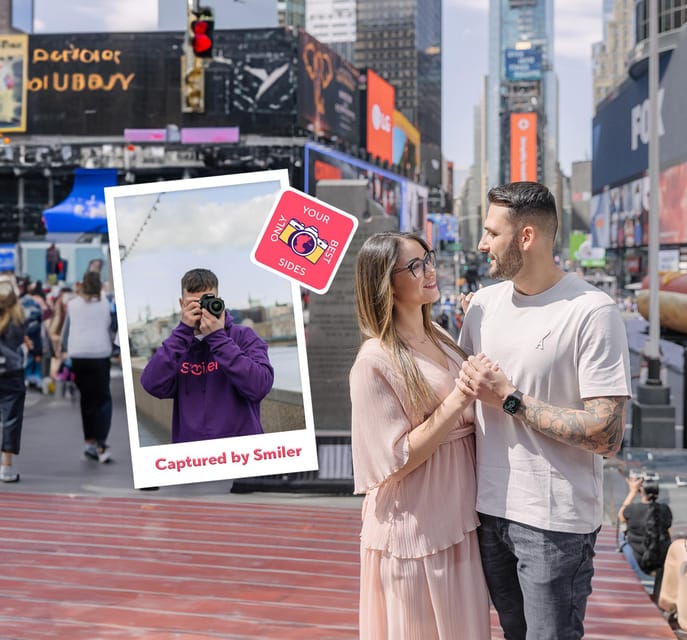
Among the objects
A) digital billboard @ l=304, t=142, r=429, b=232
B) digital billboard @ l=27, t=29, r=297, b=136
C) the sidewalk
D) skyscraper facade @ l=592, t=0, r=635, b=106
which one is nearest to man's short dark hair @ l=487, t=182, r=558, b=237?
the sidewalk

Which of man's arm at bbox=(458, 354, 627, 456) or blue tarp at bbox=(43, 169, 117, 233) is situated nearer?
man's arm at bbox=(458, 354, 627, 456)

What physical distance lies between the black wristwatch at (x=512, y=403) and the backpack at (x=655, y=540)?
15.6 feet

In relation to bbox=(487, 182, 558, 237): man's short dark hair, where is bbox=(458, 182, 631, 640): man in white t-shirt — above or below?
below

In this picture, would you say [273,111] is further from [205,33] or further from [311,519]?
[311,519]

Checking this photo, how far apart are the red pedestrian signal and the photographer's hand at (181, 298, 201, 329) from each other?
8083 millimetres

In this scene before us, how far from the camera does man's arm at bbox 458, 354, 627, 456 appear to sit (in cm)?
259

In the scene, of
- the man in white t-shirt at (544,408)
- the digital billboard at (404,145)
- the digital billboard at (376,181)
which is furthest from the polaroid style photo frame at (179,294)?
the digital billboard at (404,145)

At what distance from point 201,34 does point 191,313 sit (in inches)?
327

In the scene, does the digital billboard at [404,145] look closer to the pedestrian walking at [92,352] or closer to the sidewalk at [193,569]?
the pedestrian walking at [92,352]

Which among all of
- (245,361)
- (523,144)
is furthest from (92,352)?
(523,144)

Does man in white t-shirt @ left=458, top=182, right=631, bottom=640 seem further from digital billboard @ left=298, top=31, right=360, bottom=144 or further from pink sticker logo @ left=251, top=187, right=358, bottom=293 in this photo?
digital billboard @ left=298, top=31, right=360, bottom=144

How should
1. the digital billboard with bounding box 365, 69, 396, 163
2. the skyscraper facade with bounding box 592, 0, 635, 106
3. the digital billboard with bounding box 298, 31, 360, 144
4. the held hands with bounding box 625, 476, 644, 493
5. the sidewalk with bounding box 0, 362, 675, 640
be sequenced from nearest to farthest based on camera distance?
the sidewalk with bounding box 0, 362, 675, 640 < the held hands with bounding box 625, 476, 644, 493 < the digital billboard with bounding box 298, 31, 360, 144 < the digital billboard with bounding box 365, 69, 396, 163 < the skyscraper facade with bounding box 592, 0, 635, 106

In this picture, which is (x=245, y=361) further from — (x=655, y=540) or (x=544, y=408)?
(x=655, y=540)

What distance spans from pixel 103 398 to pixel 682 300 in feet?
31.0
